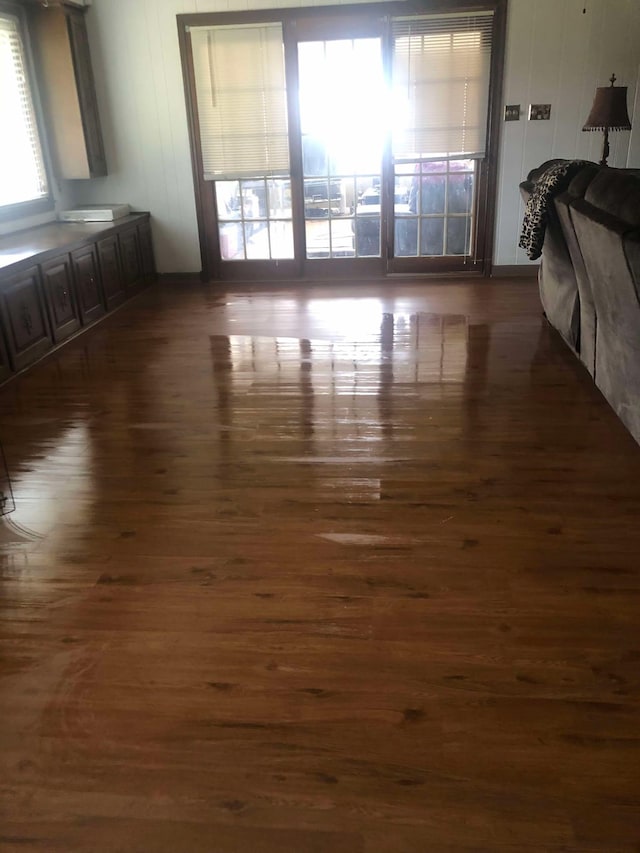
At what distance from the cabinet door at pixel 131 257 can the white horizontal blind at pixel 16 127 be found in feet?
2.39

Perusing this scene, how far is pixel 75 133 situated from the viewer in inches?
229

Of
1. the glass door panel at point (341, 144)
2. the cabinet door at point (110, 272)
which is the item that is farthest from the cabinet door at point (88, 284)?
the glass door panel at point (341, 144)

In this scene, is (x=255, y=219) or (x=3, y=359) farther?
(x=255, y=219)

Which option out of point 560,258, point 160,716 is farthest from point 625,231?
point 160,716

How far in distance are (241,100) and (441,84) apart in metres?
1.69

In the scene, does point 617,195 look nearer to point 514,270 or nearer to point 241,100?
point 514,270

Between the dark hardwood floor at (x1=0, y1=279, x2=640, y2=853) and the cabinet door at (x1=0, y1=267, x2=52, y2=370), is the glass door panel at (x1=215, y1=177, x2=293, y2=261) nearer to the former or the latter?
the cabinet door at (x1=0, y1=267, x2=52, y2=370)

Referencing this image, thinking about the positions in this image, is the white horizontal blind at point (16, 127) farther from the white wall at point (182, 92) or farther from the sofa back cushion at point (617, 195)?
the sofa back cushion at point (617, 195)

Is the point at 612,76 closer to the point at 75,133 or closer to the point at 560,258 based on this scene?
the point at 560,258

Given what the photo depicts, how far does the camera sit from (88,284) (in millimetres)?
5285

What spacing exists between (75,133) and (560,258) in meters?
4.07

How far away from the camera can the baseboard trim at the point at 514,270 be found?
6.36 m

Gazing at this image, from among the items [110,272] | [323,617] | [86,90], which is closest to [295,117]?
[86,90]

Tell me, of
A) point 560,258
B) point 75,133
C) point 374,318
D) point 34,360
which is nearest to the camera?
point 560,258
